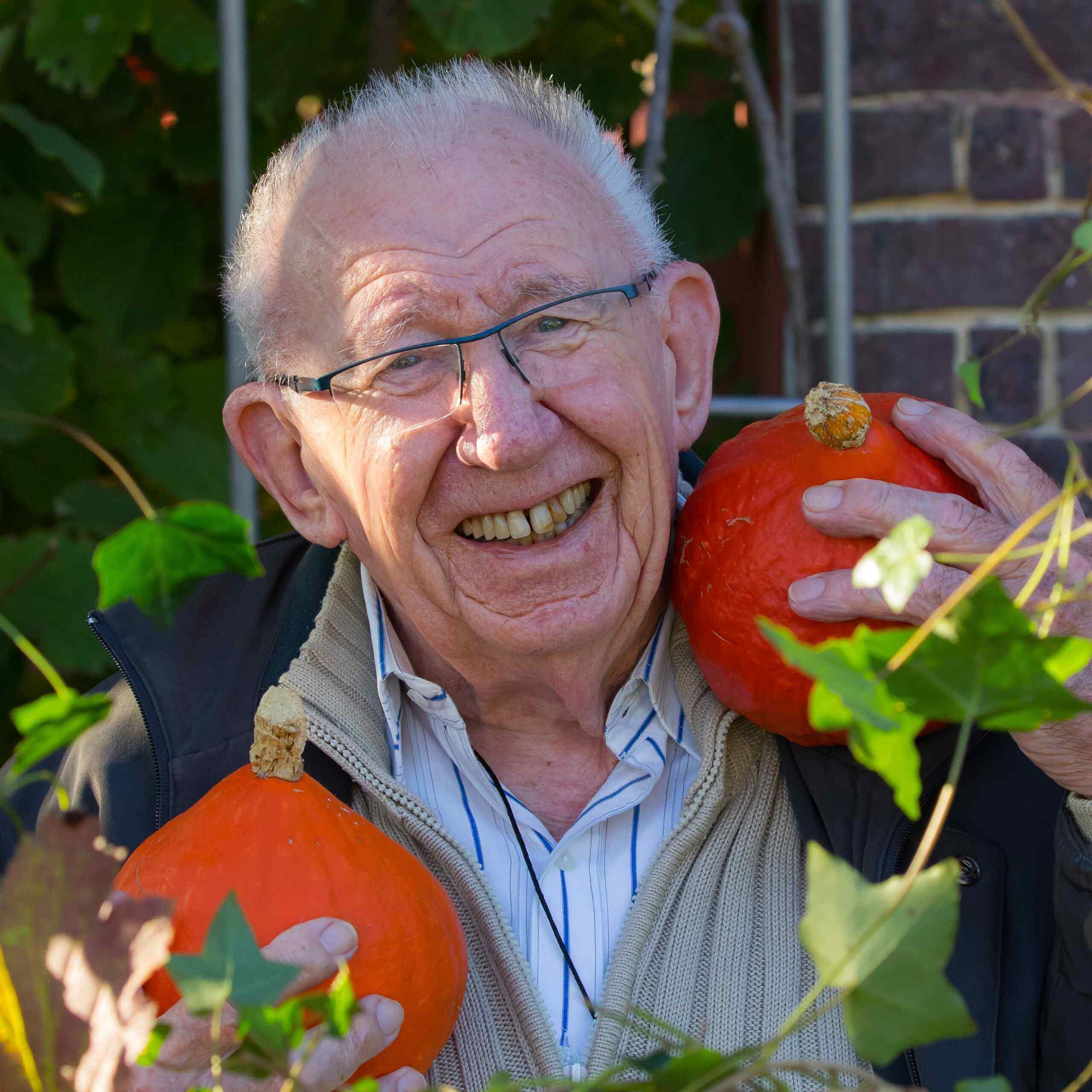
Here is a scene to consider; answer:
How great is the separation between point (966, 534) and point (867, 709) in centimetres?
75

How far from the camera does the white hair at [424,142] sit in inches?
57.0

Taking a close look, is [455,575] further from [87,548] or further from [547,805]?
[87,548]

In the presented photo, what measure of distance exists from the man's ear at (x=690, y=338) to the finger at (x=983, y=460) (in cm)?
36

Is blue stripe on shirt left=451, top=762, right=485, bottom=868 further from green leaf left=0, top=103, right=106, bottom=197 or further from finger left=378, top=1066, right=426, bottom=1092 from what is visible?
green leaf left=0, top=103, right=106, bottom=197

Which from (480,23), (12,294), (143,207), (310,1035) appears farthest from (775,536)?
(143,207)

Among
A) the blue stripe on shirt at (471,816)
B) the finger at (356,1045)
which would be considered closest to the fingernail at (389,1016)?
the finger at (356,1045)

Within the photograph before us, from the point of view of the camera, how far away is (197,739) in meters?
1.45

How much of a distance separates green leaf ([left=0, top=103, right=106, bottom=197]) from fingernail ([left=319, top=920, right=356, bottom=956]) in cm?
123

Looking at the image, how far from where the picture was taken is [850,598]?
45.4 inches

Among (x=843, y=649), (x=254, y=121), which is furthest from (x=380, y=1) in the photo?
(x=843, y=649)

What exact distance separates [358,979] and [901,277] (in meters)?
1.50

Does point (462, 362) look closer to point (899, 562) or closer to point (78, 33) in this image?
point (899, 562)

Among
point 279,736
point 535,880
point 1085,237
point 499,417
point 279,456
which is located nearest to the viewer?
point 1085,237

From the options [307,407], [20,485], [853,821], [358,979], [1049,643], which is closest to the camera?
[1049,643]
